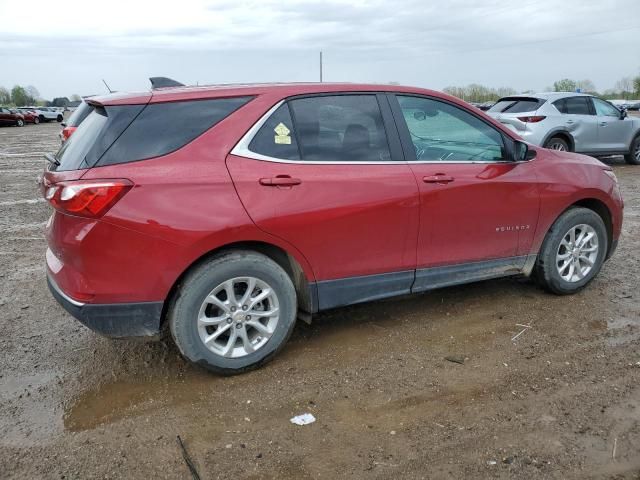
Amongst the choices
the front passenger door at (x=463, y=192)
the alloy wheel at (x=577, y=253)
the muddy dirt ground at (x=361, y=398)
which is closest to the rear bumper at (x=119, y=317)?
the muddy dirt ground at (x=361, y=398)

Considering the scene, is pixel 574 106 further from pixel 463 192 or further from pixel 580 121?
pixel 463 192

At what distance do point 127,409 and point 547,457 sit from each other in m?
2.21

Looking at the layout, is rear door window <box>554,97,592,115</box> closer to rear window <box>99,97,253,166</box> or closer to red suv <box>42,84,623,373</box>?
red suv <box>42,84,623,373</box>

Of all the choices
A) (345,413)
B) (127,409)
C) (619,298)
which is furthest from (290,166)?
(619,298)

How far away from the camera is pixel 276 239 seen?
339cm

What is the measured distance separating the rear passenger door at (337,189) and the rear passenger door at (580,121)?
9165 millimetres

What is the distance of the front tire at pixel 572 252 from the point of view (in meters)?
4.54

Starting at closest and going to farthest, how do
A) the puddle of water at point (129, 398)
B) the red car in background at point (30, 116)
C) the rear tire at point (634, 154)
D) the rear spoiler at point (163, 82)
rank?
the puddle of water at point (129, 398) → the rear spoiler at point (163, 82) → the rear tire at point (634, 154) → the red car in background at point (30, 116)

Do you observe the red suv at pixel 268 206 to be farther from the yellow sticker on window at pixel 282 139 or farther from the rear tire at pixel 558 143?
the rear tire at pixel 558 143

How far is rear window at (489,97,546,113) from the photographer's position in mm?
11581

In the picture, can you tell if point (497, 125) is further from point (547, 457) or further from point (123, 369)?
point (123, 369)

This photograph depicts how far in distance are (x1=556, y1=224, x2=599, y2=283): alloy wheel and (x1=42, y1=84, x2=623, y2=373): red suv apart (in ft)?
1.45

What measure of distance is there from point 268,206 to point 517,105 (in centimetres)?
991

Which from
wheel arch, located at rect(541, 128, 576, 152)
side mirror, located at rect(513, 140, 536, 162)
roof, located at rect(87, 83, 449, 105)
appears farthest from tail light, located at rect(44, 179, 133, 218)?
wheel arch, located at rect(541, 128, 576, 152)
